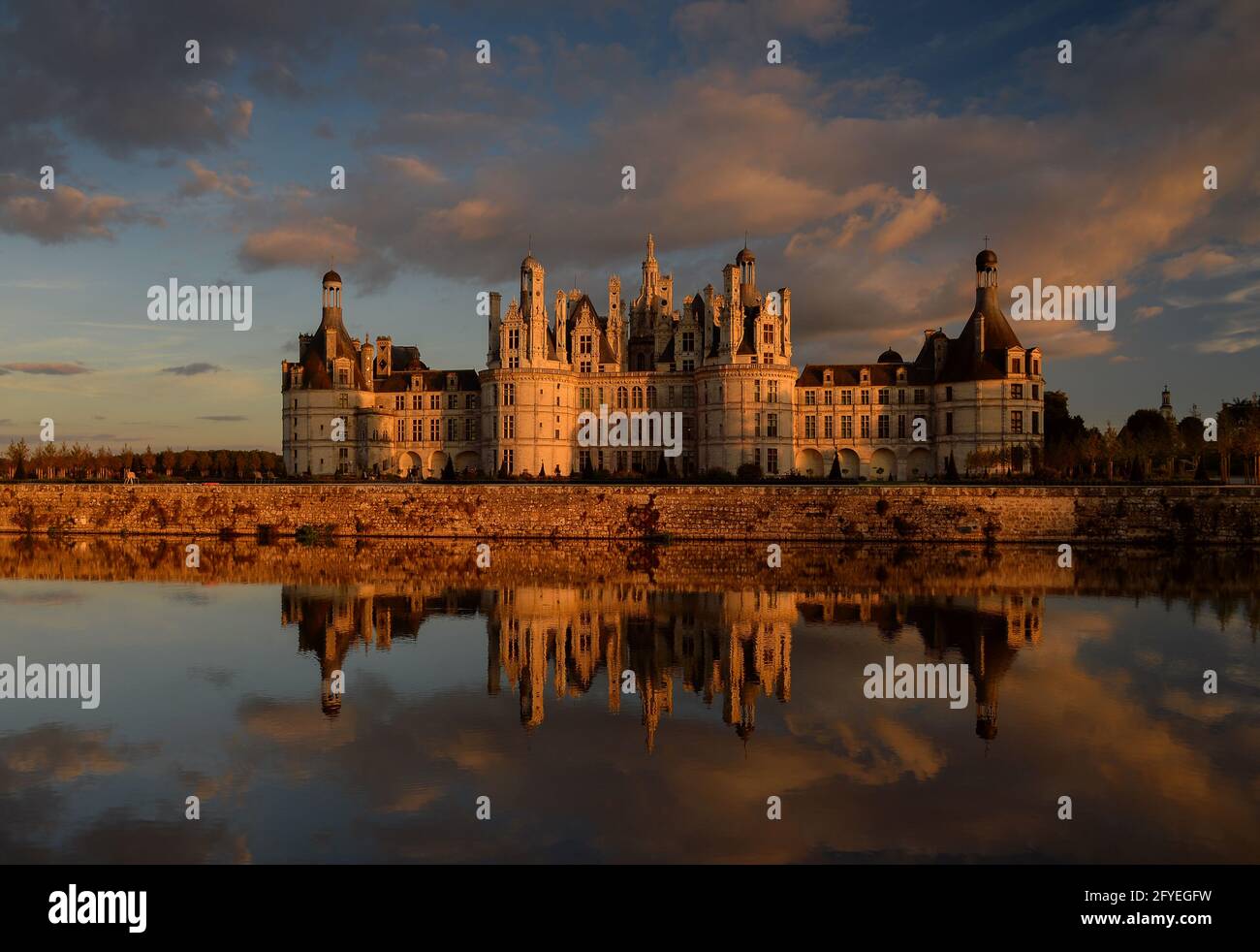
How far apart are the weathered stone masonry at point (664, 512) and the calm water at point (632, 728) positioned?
48.2 feet

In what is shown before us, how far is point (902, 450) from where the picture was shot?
67.2 meters

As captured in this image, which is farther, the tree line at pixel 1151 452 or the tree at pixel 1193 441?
the tree at pixel 1193 441

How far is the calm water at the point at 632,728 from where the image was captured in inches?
405


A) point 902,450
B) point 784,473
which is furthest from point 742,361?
point 902,450

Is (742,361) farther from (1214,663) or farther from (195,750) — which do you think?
(195,750)

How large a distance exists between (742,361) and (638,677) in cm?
4740

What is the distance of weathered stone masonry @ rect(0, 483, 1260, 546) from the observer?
4291 centimetres

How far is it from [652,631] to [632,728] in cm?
748

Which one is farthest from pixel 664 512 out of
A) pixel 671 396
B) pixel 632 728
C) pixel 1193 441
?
pixel 1193 441

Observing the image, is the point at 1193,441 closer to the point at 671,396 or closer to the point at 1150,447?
the point at 1150,447

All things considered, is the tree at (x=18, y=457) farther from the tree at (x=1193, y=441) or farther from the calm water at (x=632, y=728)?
the tree at (x=1193, y=441)

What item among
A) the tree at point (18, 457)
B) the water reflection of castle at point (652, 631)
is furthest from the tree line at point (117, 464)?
the water reflection of castle at point (652, 631)

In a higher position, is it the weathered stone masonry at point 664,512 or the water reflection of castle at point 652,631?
the weathered stone masonry at point 664,512

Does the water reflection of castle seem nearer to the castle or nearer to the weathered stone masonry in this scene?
the weathered stone masonry
